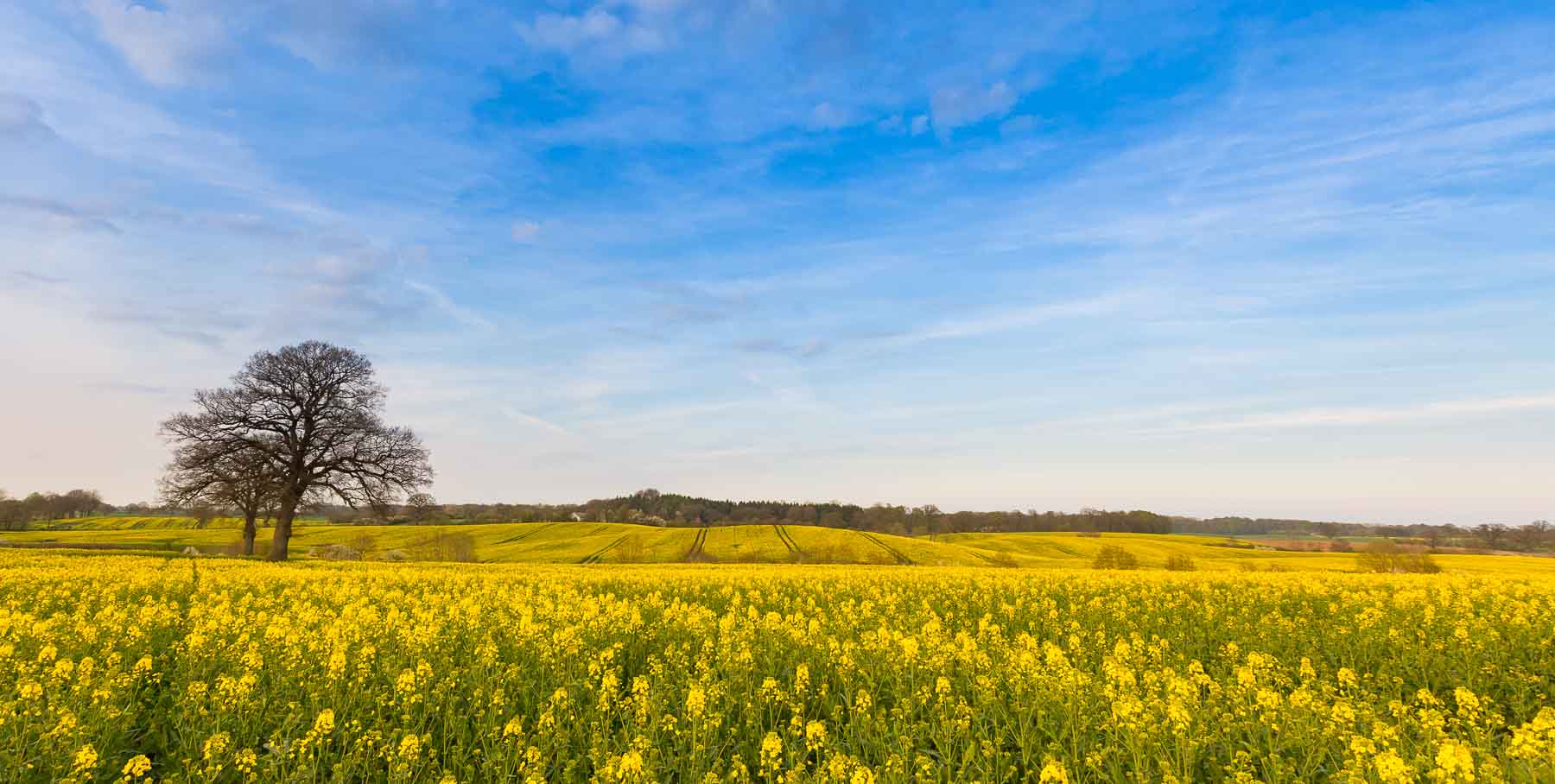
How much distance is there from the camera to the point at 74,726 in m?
5.21

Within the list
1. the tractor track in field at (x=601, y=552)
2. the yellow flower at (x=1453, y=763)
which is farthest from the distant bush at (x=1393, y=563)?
the tractor track in field at (x=601, y=552)

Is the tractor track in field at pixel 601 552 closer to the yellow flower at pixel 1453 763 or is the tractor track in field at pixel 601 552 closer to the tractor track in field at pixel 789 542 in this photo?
the tractor track in field at pixel 789 542

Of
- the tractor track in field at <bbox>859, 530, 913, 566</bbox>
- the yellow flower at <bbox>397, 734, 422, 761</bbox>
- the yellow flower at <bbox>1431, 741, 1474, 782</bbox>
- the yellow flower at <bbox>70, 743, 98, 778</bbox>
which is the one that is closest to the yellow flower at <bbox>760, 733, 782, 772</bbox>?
the yellow flower at <bbox>397, 734, 422, 761</bbox>

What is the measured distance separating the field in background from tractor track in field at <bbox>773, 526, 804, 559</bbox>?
0.41ft

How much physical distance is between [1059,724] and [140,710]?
9503mm

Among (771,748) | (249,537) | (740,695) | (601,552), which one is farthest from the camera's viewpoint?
(601,552)

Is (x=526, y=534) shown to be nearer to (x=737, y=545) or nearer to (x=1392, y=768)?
A: (x=737, y=545)

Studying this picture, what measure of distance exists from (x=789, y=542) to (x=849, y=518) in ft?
102

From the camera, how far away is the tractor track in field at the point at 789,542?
6968cm

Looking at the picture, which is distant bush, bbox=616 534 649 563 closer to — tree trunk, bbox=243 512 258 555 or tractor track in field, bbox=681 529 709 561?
A: tractor track in field, bbox=681 529 709 561

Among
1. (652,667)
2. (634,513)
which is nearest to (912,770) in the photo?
(652,667)

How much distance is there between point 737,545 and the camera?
256 feet

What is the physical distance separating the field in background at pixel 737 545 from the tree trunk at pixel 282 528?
41.0 ft

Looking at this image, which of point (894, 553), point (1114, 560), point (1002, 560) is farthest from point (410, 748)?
point (894, 553)
